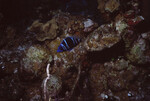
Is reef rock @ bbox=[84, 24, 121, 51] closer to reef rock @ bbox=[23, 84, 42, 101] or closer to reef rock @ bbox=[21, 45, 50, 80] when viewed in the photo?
reef rock @ bbox=[21, 45, 50, 80]

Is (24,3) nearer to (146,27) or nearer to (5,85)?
(5,85)

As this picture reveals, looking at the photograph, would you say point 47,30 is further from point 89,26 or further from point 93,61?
point 93,61

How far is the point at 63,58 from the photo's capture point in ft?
13.6

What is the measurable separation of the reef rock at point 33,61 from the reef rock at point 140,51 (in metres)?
3.22

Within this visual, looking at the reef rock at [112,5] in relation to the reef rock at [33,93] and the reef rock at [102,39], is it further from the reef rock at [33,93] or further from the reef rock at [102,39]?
the reef rock at [33,93]

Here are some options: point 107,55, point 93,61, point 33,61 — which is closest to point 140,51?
point 107,55

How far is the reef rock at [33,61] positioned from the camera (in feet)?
Result: 12.4

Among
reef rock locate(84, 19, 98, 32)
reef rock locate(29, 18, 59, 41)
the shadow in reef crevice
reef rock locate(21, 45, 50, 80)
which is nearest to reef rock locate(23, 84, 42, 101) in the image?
reef rock locate(21, 45, 50, 80)

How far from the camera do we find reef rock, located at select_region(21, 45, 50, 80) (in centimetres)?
379

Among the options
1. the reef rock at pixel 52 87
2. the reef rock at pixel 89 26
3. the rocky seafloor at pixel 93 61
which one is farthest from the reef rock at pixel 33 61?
the reef rock at pixel 89 26

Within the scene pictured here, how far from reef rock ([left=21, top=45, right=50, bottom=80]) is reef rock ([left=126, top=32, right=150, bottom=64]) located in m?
3.22

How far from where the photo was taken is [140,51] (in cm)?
409

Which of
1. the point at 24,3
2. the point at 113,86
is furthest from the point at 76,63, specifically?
the point at 24,3

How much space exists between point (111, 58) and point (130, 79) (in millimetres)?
1087
